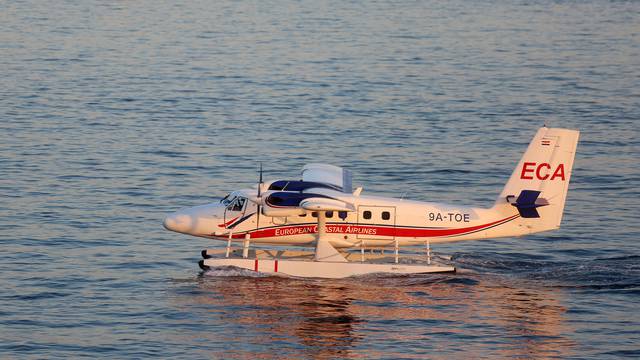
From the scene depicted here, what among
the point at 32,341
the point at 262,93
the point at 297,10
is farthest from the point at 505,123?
the point at 297,10

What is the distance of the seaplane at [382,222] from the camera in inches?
1905

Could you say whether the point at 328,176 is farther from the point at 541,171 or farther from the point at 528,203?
the point at 541,171

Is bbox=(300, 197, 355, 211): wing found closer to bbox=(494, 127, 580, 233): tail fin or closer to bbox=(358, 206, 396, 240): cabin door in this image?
bbox=(358, 206, 396, 240): cabin door

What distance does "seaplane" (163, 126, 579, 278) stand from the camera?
48.4 metres

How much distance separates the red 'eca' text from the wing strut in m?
8.28

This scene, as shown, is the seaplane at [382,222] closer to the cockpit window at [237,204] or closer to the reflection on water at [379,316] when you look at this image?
the cockpit window at [237,204]

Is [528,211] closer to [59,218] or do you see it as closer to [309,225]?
[309,225]

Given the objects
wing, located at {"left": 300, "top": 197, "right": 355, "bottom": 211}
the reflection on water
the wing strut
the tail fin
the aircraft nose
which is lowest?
the reflection on water

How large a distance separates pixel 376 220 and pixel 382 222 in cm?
26

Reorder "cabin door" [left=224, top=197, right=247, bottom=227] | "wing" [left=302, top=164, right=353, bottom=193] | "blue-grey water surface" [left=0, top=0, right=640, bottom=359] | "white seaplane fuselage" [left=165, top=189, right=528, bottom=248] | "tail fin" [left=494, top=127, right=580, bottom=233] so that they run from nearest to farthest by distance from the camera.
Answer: "blue-grey water surface" [left=0, top=0, right=640, bottom=359]
"tail fin" [left=494, top=127, right=580, bottom=233]
"white seaplane fuselage" [left=165, top=189, right=528, bottom=248]
"cabin door" [left=224, top=197, right=247, bottom=227]
"wing" [left=302, top=164, right=353, bottom=193]

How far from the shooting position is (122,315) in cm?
4444

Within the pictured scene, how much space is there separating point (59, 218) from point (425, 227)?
18.8m

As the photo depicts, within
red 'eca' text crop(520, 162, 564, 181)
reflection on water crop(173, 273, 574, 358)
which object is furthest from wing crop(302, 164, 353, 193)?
red 'eca' text crop(520, 162, 564, 181)

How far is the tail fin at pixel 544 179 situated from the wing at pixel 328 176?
6.78m
